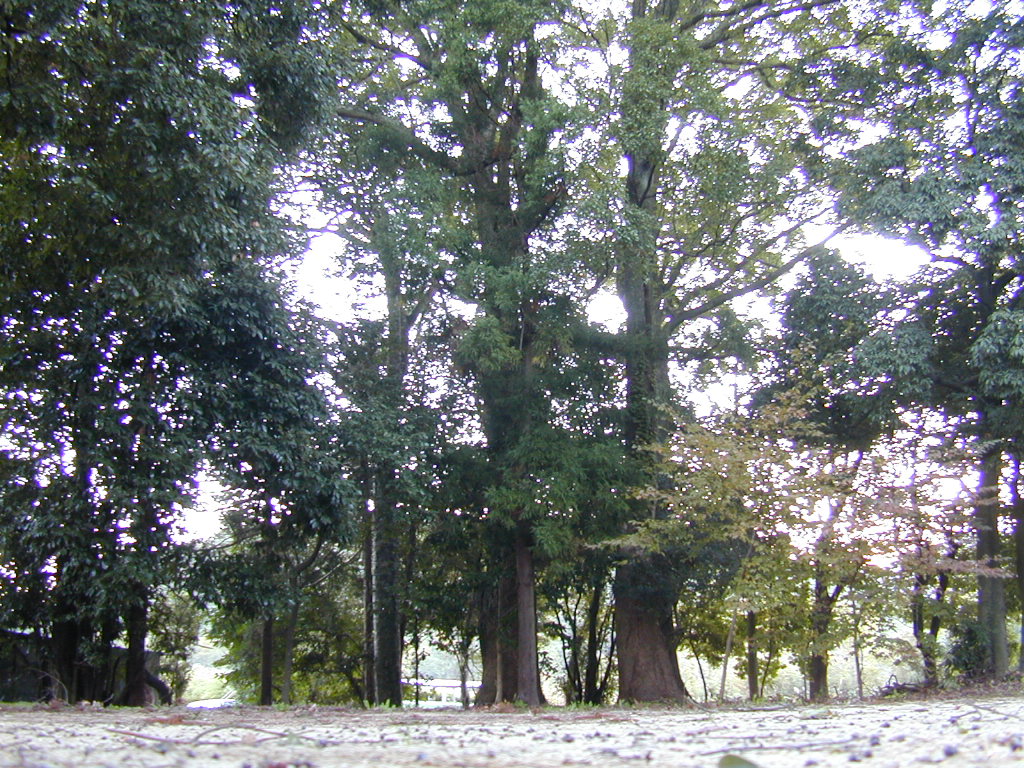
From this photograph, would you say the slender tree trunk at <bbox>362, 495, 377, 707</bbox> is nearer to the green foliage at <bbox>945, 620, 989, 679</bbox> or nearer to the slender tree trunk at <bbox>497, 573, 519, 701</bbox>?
the slender tree trunk at <bbox>497, 573, 519, 701</bbox>

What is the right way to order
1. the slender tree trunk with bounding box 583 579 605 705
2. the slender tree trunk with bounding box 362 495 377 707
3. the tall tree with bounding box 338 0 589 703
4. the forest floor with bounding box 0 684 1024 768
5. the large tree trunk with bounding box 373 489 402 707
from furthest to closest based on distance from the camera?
1. the slender tree trunk with bounding box 583 579 605 705
2. the slender tree trunk with bounding box 362 495 377 707
3. the large tree trunk with bounding box 373 489 402 707
4. the tall tree with bounding box 338 0 589 703
5. the forest floor with bounding box 0 684 1024 768

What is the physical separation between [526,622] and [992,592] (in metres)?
7.41

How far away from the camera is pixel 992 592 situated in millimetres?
14711

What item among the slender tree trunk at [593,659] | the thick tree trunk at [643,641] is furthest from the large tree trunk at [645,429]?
the slender tree trunk at [593,659]

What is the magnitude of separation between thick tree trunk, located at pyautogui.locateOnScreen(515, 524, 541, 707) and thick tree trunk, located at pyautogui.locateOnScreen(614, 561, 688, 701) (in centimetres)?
152

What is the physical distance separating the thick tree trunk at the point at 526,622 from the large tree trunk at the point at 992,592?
6719 millimetres

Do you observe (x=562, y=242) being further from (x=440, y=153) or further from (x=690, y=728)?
(x=690, y=728)

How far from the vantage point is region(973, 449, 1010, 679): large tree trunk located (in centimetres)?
1400

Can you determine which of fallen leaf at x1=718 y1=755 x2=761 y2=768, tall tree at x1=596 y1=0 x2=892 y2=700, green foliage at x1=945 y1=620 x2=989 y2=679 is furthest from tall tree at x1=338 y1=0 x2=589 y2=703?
fallen leaf at x1=718 y1=755 x2=761 y2=768

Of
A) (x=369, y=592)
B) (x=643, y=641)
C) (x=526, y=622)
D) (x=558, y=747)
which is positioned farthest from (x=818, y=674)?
(x=558, y=747)

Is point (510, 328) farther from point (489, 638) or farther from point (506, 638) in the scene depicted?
point (489, 638)

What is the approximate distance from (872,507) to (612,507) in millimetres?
4149

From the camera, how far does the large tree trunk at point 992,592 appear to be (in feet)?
45.9

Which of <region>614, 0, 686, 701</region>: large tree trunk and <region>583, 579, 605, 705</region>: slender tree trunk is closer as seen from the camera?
<region>614, 0, 686, 701</region>: large tree trunk
